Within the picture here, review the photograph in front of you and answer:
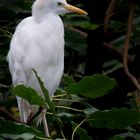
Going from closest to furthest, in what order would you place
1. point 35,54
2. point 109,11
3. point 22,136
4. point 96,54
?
point 22,136
point 35,54
point 109,11
point 96,54

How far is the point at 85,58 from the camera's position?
8.63 ft

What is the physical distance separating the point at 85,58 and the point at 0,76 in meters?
0.53

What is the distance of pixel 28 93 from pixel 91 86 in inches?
6.0

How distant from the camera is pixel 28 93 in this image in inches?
54.1

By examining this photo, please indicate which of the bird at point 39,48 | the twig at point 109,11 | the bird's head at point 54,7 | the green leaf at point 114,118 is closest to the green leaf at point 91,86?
the green leaf at point 114,118

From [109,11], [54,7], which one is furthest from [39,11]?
[109,11]

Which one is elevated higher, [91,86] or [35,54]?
[91,86]

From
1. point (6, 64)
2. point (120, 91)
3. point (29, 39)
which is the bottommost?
point (120, 91)

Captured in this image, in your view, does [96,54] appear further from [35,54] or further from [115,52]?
[35,54]

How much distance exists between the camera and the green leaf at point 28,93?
1.37 meters

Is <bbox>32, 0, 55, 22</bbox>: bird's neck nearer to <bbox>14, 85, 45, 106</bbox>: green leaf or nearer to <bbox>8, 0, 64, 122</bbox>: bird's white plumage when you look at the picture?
<bbox>8, 0, 64, 122</bbox>: bird's white plumage

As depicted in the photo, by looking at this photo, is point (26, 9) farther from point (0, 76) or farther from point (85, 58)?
point (85, 58)

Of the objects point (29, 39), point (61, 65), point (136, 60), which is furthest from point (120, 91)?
point (29, 39)

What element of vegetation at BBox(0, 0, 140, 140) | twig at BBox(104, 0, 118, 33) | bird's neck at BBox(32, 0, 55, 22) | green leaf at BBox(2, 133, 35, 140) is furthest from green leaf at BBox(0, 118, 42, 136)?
twig at BBox(104, 0, 118, 33)
